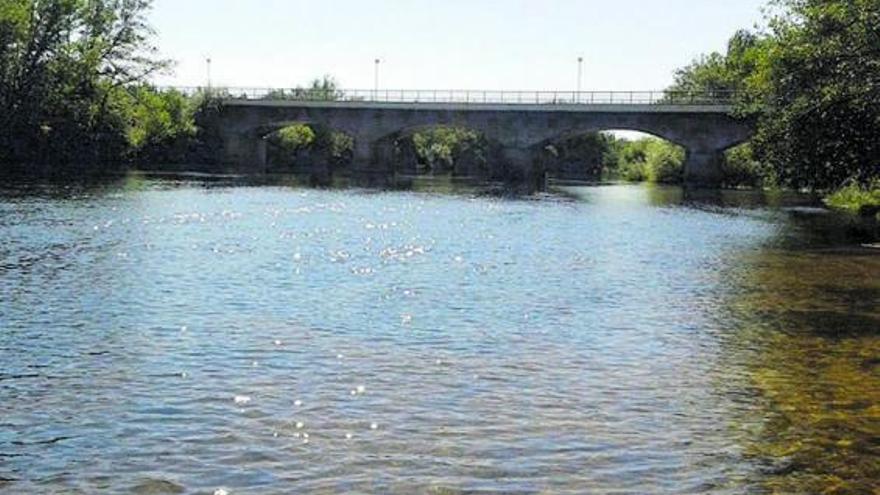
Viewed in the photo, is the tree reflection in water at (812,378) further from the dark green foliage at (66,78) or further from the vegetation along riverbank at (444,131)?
the dark green foliage at (66,78)

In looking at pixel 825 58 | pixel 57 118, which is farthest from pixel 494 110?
pixel 825 58

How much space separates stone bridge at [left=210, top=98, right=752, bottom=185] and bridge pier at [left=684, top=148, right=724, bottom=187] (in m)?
0.10

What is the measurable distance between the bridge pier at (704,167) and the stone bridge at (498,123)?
96mm

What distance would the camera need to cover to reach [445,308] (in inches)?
765

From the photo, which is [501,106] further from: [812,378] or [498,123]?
[812,378]

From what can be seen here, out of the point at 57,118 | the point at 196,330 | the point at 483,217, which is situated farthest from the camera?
the point at 57,118

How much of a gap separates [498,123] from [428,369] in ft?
295

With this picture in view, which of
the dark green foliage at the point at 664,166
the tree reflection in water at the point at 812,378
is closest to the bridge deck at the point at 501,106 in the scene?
the dark green foliage at the point at 664,166

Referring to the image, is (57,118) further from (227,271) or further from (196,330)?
(196,330)

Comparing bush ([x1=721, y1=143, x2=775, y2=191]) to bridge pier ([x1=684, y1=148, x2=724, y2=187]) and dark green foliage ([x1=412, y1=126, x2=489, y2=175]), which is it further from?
dark green foliage ([x1=412, y1=126, x2=489, y2=175])

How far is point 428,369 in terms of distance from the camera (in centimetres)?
1388

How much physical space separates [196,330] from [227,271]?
26.2 ft

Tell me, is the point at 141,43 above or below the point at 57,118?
above

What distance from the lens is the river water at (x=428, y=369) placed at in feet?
31.3
